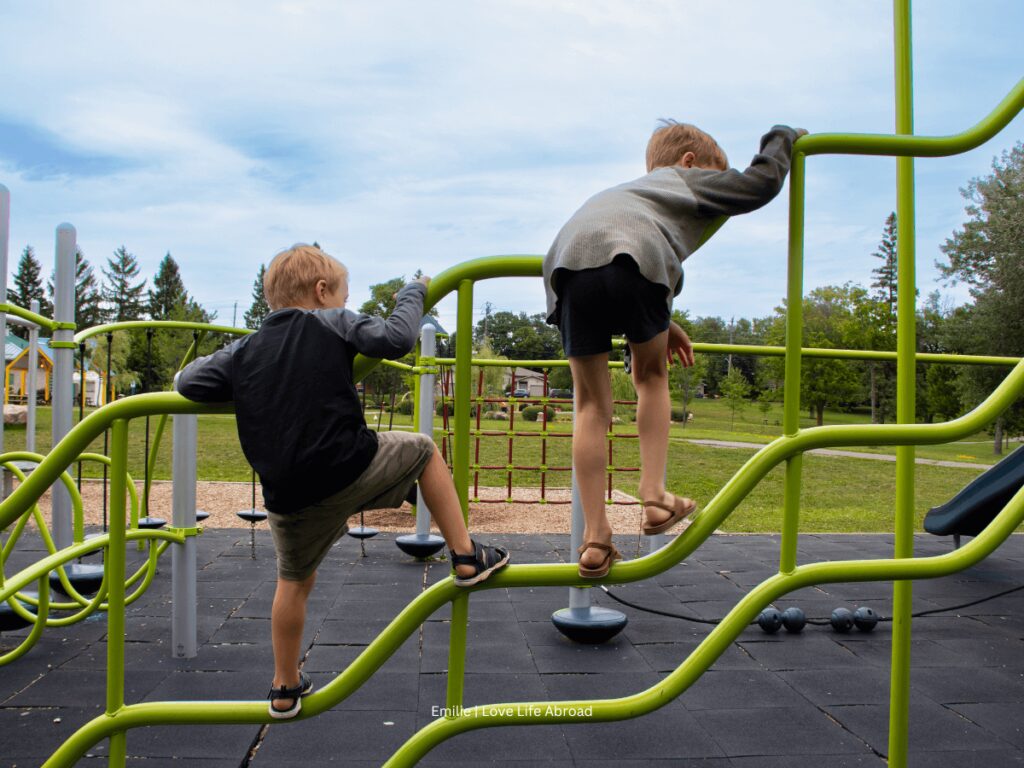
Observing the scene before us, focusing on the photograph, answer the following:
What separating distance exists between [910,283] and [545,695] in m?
1.81

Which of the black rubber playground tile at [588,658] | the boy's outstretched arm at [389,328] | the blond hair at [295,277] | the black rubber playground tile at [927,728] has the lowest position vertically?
the black rubber playground tile at [588,658]

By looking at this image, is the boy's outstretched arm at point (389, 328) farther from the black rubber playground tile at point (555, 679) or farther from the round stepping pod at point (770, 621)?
the round stepping pod at point (770, 621)

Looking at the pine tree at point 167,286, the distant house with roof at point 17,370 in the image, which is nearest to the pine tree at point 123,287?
the pine tree at point 167,286

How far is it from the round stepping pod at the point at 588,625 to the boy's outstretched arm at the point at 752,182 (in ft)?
6.94

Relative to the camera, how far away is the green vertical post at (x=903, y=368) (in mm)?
1643

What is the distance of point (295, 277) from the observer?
1.58 metres

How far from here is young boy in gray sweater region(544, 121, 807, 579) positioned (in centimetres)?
145

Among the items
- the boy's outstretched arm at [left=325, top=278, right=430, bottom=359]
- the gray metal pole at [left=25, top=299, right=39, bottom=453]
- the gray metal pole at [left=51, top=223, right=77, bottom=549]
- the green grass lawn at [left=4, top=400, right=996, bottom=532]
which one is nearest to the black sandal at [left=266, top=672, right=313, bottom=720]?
the boy's outstretched arm at [left=325, top=278, right=430, bottom=359]

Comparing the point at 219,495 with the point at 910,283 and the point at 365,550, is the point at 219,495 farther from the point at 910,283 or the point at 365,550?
the point at 910,283

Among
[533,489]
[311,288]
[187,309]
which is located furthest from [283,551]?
[187,309]

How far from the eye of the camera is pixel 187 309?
41406 millimetres

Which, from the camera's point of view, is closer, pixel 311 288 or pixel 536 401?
pixel 311 288

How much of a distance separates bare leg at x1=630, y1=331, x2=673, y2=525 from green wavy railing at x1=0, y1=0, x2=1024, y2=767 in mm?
108

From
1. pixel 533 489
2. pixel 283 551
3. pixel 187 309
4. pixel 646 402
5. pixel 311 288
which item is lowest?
pixel 533 489
